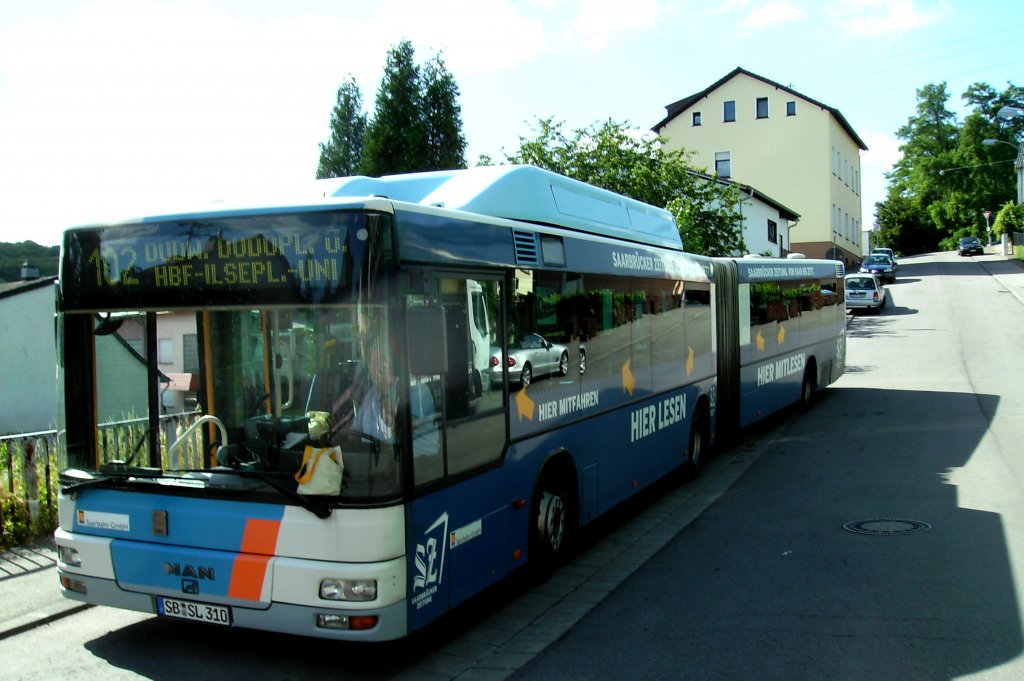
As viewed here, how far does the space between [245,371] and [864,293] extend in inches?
1413

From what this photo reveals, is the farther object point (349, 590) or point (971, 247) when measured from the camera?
point (971, 247)

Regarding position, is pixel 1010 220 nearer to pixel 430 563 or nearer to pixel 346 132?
pixel 346 132

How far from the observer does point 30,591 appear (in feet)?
23.2

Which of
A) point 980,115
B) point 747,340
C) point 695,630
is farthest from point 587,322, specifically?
point 980,115

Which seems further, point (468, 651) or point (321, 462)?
point (468, 651)

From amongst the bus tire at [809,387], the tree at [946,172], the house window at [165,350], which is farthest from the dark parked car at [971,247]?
the house window at [165,350]

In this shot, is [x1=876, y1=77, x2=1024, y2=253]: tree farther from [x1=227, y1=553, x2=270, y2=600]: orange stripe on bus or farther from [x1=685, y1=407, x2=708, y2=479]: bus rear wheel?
[x1=227, y1=553, x2=270, y2=600]: orange stripe on bus

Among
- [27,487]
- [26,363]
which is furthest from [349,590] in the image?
[26,363]

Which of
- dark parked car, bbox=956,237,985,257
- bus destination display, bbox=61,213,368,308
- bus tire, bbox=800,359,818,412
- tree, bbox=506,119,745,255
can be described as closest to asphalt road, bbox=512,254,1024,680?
bus tire, bbox=800,359,818,412

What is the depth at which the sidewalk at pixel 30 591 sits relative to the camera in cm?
648

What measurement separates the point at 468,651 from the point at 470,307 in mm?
2184

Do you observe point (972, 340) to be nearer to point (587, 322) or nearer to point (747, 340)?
point (747, 340)

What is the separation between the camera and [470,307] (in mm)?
5957

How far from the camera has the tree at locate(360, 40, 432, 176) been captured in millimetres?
37219
